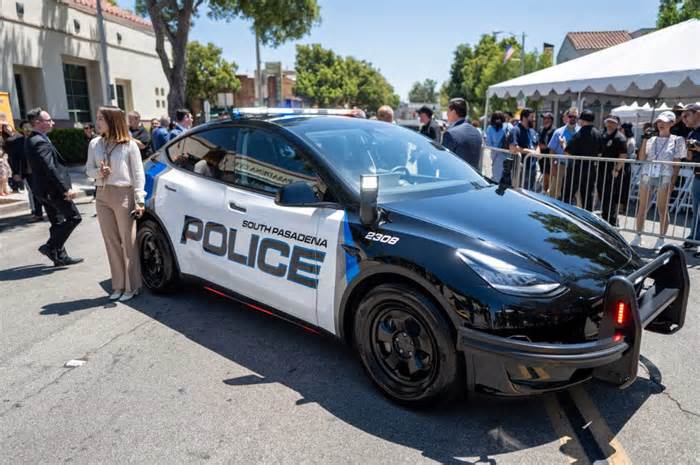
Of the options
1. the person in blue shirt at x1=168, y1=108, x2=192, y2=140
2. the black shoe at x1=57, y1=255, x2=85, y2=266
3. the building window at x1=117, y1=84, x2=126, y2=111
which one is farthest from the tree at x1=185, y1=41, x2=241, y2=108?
the black shoe at x1=57, y1=255, x2=85, y2=266

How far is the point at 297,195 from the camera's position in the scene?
3.32 meters

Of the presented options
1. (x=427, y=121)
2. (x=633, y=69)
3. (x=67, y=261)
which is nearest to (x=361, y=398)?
(x=67, y=261)

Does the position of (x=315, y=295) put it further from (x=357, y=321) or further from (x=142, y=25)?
A: (x=142, y=25)

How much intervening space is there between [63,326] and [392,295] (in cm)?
315

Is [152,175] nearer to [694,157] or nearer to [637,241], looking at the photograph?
[637,241]

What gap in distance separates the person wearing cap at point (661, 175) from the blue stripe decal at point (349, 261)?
5.28 m

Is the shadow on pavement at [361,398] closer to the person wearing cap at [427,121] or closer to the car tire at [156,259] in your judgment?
the car tire at [156,259]

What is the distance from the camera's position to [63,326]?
4.46m

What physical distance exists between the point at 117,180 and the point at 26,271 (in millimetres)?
2454

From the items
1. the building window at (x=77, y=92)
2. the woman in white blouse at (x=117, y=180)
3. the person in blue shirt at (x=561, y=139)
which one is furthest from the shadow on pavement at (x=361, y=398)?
the building window at (x=77, y=92)

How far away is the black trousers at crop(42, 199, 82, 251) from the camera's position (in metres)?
6.12

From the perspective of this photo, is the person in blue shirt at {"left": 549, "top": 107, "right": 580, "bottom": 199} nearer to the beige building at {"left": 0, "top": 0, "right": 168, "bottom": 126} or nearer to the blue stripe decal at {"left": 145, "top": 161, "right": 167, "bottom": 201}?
the blue stripe decal at {"left": 145, "top": 161, "right": 167, "bottom": 201}

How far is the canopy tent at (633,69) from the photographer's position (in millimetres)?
8859

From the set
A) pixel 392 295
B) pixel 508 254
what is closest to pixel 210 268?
pixel 392 295
